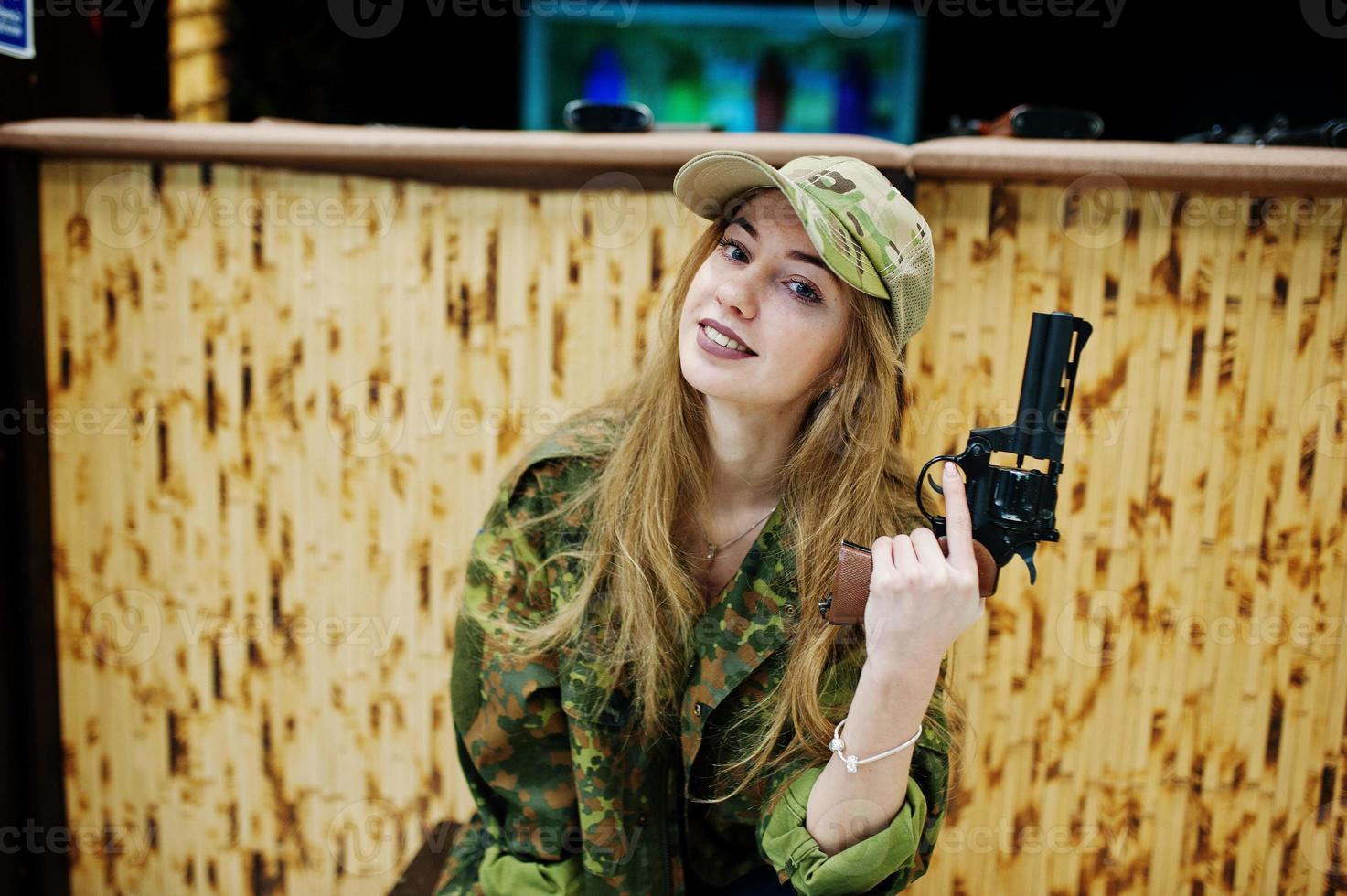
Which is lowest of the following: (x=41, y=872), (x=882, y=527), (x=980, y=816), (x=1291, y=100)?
(x=41, y=872)

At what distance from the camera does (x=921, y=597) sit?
1.06 metres

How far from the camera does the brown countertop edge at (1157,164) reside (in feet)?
5.16

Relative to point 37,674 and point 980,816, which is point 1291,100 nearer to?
point 980,816

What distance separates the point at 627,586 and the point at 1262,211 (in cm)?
140

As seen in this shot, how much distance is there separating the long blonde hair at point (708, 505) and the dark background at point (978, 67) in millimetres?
2176

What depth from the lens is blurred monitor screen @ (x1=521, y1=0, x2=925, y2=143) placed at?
3609 millimetres

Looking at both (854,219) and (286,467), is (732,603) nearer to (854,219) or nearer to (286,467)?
(854,219)

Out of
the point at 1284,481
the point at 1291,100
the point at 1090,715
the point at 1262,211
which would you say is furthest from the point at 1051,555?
→ the point at 1291,100

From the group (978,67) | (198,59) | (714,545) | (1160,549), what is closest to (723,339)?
(714,545)

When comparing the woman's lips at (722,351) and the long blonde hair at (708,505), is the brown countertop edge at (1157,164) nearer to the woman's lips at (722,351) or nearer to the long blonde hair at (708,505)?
the long blonde hair at (708,505)

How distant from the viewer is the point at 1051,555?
180cm

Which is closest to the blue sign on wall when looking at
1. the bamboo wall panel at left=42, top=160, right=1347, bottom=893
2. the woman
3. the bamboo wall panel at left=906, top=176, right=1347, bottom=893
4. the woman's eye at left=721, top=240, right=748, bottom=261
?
the bamboo wall panel at left=42, top=160, right=1347, bottom=893

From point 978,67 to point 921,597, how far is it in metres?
3.22

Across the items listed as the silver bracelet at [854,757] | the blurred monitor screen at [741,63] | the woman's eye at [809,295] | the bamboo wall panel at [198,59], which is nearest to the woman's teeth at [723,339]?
the woman's eye at [809,295]
